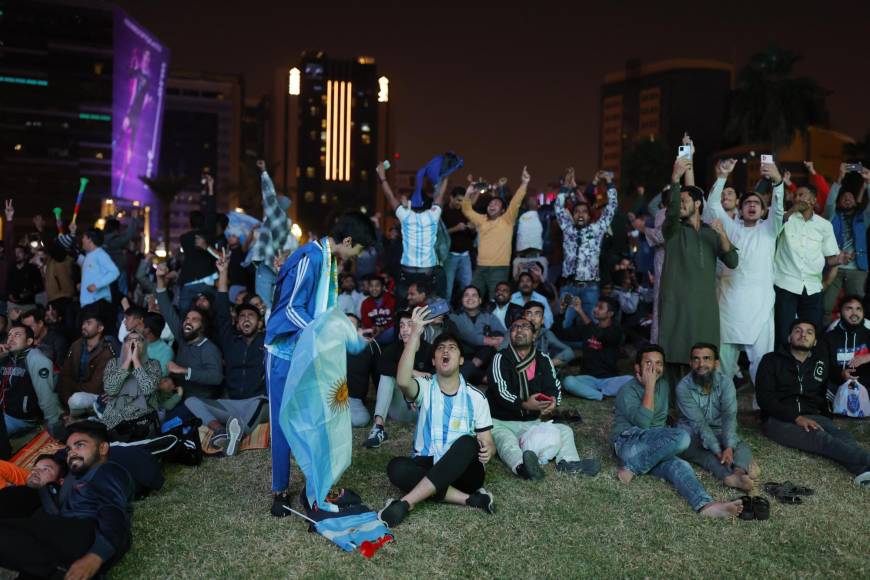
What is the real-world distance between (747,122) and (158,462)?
39.5 meters

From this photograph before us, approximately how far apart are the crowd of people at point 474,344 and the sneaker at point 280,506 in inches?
0.9

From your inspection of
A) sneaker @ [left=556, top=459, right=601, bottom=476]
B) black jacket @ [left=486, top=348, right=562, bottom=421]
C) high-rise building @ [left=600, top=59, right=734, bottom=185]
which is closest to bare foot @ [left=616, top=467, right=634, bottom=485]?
sneaker @ [left=556, top=459, right=601, bottom=476]

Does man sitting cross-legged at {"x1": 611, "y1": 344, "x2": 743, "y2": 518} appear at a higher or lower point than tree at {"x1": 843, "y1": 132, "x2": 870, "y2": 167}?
lower

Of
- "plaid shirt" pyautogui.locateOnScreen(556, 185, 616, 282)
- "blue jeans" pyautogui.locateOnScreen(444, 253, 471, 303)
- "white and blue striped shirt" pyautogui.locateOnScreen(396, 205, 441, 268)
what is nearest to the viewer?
"white and blue striped shirt" pyautogui.locateOnScreen(396, 205, 441, 268)

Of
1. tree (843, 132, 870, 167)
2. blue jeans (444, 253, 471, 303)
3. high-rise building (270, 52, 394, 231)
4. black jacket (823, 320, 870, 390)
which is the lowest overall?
black jacket (823, 320, 870, 390)

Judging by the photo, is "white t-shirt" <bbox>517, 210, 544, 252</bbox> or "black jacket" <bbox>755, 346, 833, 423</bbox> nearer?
"black jacket" <bbox>755, 346, 833, 423</bbox>

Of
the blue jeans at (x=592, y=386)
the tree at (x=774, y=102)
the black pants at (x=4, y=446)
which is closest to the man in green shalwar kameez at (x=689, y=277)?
the blue jeans at (x=592, y=386)

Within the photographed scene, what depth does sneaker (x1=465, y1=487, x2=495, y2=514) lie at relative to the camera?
17.4 ft

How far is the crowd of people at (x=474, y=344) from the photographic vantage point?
508 centimetres

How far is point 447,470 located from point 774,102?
39.0 meters

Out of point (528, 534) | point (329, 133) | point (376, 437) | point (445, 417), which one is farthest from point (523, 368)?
point (329, 133)

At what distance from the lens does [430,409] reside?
222 inches

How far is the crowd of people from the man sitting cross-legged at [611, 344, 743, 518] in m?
0.02

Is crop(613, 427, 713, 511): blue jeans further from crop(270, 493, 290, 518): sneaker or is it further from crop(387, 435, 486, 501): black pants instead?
crop(270, 493, 290, 518): sneaker
